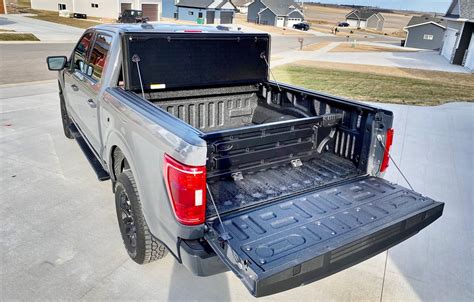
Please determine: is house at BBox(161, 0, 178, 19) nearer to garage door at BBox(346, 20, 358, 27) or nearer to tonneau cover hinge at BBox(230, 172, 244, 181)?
garage door at BBox(346, 20, 358, 27)

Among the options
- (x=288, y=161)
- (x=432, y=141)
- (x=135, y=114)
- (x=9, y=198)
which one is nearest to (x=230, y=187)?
(x=288, y=161)

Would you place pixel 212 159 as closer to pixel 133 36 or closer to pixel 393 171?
pixel 133 36

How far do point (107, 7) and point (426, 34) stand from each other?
3648 cm

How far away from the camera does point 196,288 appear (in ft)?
10.3

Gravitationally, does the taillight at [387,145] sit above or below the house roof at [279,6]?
below

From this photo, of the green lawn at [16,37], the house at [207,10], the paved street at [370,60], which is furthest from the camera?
→ the house at [207,10]

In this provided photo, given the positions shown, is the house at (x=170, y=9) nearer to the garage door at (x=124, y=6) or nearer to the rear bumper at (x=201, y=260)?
the garage door at (x=124, y=6)

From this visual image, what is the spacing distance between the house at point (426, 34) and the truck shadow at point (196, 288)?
149 feet

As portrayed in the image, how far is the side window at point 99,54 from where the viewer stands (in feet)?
12.8

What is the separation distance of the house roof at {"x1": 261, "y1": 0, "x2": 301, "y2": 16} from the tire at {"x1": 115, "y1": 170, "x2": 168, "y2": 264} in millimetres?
68068

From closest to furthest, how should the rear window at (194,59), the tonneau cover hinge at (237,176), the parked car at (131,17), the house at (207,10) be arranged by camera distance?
the tonneau cover hinge at (237,176) → the rear window at (194,59) → the parked car at (131,17) → the house at (207,10)

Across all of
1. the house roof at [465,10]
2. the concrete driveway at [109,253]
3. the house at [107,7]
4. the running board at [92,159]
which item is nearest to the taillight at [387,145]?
the concrete driveway at [109,253]

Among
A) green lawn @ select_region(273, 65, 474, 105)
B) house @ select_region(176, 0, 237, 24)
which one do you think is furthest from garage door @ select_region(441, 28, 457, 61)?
house @ select_region(176, 0, 237, 24)

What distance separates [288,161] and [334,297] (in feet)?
4.11
